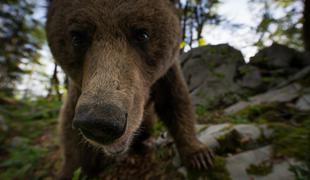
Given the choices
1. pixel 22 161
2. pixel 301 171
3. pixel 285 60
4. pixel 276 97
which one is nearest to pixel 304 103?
pixel 276 97

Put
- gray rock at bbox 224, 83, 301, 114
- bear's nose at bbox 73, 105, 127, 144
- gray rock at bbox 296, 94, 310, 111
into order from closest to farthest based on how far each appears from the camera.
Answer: bear's nose at bbox 73, 105, 127, 144
gray rock at bbox 296, 94, 310, 111
gray rock at bbox 224, 83, 301, 114

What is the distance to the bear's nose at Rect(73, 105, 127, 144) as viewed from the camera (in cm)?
137

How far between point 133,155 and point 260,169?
5.68 ft

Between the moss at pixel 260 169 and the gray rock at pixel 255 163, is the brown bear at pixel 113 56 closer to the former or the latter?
the gray rock at pixel 255 163

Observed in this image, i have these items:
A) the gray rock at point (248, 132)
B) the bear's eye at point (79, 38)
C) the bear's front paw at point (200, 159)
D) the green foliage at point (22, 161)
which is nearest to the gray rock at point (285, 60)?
the gray rock at point (248, 132)

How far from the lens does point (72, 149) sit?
3.16 m

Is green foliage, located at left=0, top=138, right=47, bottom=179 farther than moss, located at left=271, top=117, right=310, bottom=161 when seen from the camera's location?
Yes

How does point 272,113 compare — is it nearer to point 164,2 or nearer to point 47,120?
point 164,2

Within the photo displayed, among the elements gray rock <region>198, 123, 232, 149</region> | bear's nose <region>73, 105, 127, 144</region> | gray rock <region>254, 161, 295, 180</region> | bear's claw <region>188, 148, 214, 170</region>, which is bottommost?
gray rock <region>254, 161, 295, 180</region>

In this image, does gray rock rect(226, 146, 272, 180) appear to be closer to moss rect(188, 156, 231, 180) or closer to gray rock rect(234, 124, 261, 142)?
moss rect(188, 156, 231, 180)

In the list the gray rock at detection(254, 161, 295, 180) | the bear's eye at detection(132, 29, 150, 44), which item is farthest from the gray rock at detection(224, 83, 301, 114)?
the bear's eye at detection(132, 29, 150, 44)

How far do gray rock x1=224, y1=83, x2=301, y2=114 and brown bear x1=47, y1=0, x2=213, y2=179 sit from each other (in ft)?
7.36

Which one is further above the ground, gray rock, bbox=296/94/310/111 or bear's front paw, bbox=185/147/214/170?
gray rock, bbox=296/94/310/111

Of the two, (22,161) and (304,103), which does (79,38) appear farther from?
(304,103)
